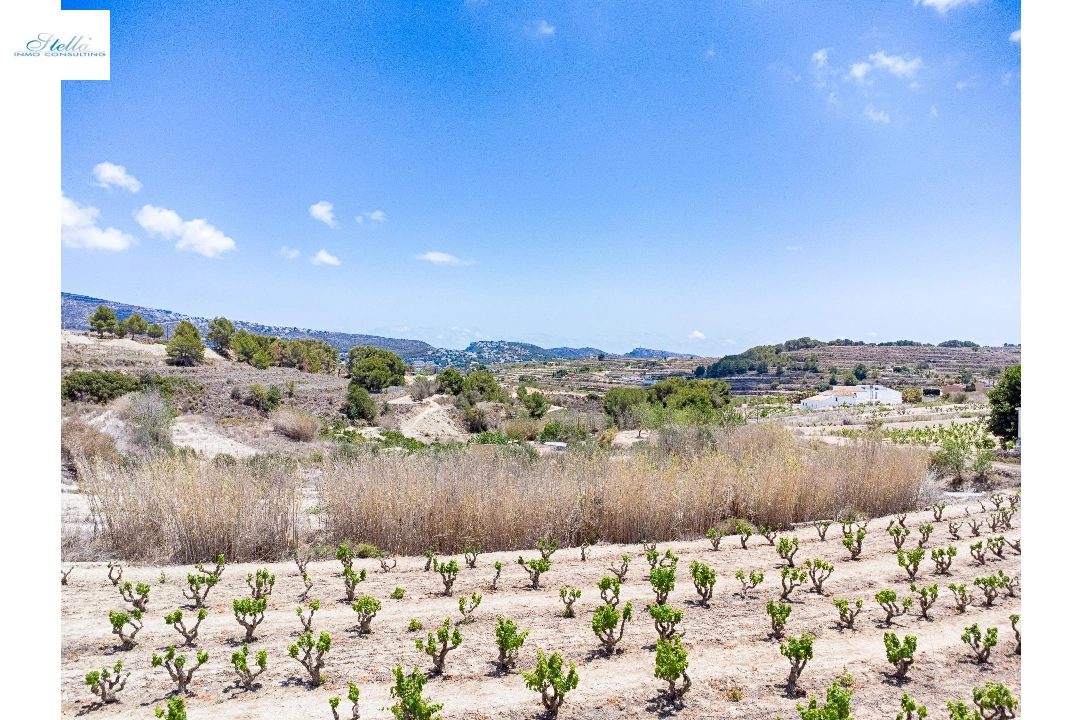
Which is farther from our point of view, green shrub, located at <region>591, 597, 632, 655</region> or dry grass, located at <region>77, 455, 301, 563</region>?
dry grass, located at <region>77, 455, 301, 563</region>

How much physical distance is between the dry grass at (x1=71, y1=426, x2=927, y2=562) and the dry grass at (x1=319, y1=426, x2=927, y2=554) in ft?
0.04

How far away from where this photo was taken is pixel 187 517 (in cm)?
516

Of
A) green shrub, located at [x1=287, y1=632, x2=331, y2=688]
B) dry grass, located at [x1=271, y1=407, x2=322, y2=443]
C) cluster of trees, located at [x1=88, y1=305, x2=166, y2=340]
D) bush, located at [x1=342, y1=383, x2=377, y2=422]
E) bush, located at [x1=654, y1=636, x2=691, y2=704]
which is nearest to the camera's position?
bush, located at [x1=654, y1=636, x2=691, y2=704]

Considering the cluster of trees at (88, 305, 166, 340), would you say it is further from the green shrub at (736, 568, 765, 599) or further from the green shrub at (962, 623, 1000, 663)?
the green shrub at (962, 623, 1000, 663)

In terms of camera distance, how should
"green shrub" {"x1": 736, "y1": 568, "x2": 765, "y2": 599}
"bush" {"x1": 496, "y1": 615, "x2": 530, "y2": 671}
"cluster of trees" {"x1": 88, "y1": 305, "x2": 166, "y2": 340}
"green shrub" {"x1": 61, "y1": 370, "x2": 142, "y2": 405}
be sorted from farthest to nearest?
"cluster of trees" {"x1": 88, "y1": 305, "x2": 166, "y2": 340}
"green shrub" {"x1": 61, "y1": 370, "x2": 142, "y2": 405}
"green shrub" {"x1": 736, "y1": 568, "x2": 765, "y2": 599}
"bush" {"x1": 496, "y1": 615, "x2": 530, "y2": 671}

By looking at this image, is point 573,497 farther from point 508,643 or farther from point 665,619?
point 508,643

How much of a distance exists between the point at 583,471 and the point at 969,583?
11.8 feet

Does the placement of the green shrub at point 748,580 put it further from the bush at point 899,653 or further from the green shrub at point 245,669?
the green shrub at point 245,669

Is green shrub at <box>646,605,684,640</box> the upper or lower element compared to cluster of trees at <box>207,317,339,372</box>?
lower

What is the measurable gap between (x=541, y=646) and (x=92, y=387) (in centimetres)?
2080

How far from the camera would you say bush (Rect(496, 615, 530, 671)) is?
3029 millimetres

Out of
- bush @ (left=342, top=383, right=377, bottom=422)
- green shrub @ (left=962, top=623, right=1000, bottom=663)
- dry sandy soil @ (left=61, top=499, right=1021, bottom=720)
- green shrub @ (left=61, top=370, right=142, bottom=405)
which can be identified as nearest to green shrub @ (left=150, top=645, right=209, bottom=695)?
dry sandy soil @ (left=61, top=499, right=1021, bottom=720)

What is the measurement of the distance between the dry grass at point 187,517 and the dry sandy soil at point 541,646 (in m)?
0.30
